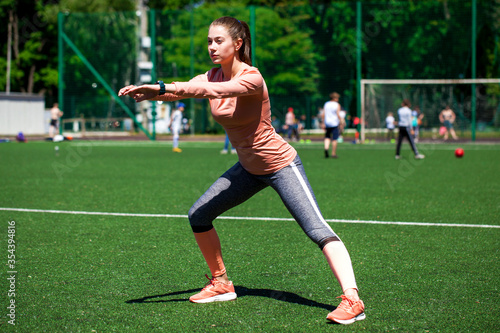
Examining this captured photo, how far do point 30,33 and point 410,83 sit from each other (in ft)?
126

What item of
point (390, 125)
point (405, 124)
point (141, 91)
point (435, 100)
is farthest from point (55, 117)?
point (141, 91)

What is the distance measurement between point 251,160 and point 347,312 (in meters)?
1.21

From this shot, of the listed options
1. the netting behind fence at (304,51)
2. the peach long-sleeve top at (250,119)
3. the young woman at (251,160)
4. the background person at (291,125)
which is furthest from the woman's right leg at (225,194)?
the background person at (291,125)

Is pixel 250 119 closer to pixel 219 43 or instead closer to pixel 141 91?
pixel 219 43

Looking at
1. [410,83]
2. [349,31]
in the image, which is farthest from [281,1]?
[410,83]

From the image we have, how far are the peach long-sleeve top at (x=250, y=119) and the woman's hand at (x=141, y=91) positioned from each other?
0.41ft

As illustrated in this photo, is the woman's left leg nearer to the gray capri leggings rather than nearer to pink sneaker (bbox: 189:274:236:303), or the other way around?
the gray capri leggings

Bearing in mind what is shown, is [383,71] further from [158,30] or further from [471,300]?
[471,300]

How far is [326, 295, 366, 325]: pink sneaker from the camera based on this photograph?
157 inches

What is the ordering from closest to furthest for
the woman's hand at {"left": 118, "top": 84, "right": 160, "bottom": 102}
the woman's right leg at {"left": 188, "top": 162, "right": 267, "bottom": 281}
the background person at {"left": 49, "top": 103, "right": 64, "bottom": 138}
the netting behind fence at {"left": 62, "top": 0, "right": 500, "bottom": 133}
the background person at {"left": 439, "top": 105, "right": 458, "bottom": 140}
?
the woman's hand at {"left": 118, "top": 84, "right": 160, "bottom": 102}, the woman's right leg at {"left": 188, "top": 162, "right": 267, "bottom": 281}, the background person at {"left": 439, "top": 105, "right": 458, "bottom": 140}, the netting behind fence at {"left": 62, "top": 0, "right": 500, "bottom": 133}, the background person at {"left": 49, "top": 103, "right": 64, "bottom": 138}

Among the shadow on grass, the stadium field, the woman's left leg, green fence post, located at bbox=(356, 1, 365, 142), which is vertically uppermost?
green fence post, located at bbox=(356, 1, 365, 142)

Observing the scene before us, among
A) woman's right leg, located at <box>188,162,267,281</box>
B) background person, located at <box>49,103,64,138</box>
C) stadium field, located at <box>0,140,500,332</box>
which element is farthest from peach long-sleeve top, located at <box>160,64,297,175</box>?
background person, located at <box>49,103,64,138</box>

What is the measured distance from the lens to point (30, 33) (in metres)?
57.0

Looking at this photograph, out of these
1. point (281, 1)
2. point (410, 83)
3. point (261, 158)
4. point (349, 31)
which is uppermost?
point (281, 1)
